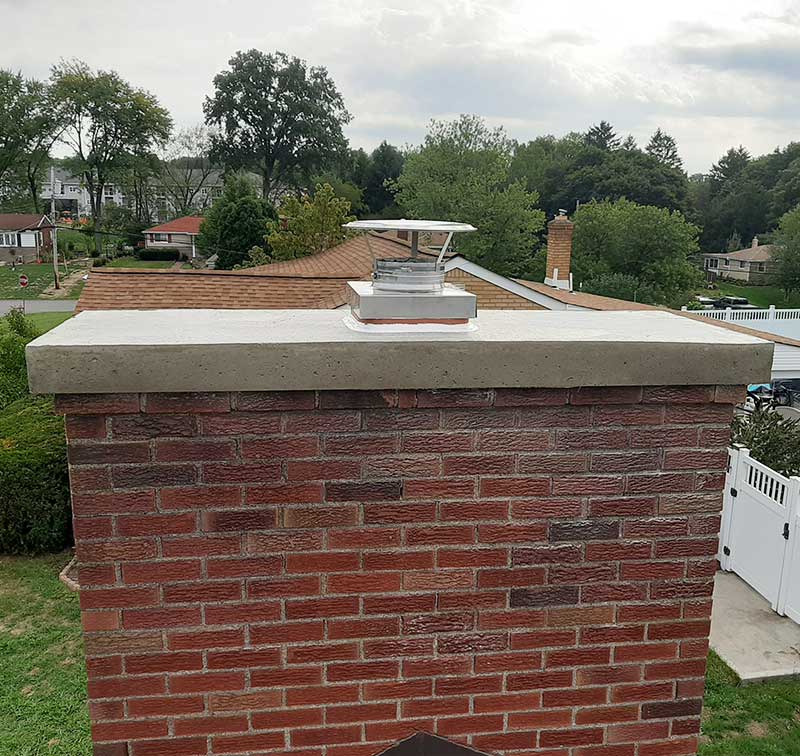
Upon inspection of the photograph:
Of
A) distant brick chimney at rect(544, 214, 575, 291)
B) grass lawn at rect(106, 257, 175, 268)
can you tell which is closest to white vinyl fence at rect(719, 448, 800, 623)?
distant brick chimney at rect(544, 214, 575, 291)

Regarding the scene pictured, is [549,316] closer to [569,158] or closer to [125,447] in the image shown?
[125,447]

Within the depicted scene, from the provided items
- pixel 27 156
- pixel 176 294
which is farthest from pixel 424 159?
pixel 27 156

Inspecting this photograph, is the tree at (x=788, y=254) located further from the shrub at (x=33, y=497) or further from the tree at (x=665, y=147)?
the shrub at (x=33, y=497)

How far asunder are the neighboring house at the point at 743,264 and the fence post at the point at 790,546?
46.9 meters

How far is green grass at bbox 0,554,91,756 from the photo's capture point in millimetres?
5855

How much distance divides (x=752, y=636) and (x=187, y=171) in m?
64.7

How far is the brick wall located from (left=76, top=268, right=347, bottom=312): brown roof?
27.2 ft

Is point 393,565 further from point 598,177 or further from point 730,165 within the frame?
point 730,165

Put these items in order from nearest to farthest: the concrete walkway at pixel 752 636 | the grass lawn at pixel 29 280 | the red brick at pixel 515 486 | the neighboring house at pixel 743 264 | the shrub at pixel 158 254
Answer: the red brick at pixel 515 486, the concrete walkway at pixel 752 636, the grass lawn at pixel 29 280, the shrub at pixel 158 254, the neighboring house at pixel 743 264

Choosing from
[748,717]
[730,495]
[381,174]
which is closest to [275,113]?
[381,174]

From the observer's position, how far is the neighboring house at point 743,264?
53.5 meters

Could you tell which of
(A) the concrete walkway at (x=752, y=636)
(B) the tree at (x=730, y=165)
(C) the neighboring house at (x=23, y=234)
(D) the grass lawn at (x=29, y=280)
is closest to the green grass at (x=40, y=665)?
(A) the concrete walkway at (x=752, y=636)

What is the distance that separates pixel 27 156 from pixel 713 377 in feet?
201

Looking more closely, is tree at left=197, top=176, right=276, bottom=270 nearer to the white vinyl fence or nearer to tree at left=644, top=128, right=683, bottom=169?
the white vinyl fence
